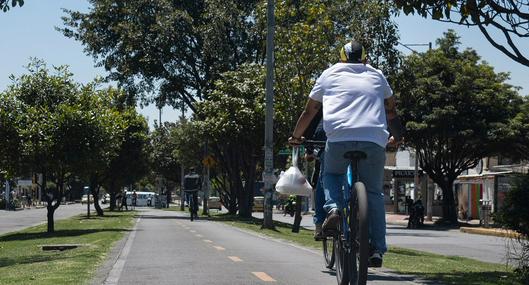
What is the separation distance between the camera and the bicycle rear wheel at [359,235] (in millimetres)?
6090

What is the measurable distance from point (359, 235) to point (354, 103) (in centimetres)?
108

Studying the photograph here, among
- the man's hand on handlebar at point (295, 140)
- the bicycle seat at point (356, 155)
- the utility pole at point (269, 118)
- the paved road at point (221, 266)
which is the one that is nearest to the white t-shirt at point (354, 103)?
the bicycle seat at point (356, 155)

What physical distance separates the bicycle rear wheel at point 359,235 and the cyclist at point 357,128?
13 cm

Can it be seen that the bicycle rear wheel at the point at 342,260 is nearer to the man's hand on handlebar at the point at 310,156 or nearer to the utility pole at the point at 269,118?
the man's hand on handlebar at the point at 310,156

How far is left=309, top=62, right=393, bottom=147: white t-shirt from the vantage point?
642 cm

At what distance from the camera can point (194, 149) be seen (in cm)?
6475

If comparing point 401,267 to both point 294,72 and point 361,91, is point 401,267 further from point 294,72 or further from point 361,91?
point 294,72

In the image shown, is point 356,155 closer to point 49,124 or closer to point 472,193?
point 49,124

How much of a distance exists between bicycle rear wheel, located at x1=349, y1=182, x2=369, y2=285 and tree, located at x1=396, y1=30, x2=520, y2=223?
3293 centimetres

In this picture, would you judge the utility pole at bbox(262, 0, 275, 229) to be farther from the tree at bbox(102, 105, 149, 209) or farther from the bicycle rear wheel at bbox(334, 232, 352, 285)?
the tree at bbox(102, 105, 149, 209)

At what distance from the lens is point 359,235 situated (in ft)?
20.1

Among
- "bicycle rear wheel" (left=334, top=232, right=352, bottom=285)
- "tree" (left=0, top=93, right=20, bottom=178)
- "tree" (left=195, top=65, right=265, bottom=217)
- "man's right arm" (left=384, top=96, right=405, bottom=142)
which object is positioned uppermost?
"tree" (left=195, top=65, right=265, bottom=217)

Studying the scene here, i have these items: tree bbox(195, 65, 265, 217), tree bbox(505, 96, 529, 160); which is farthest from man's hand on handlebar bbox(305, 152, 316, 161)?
tree bbox(505, 96, 529, 160)

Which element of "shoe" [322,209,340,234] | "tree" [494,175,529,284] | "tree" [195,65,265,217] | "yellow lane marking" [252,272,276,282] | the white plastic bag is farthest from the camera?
"tree" [195,65,265,217]
